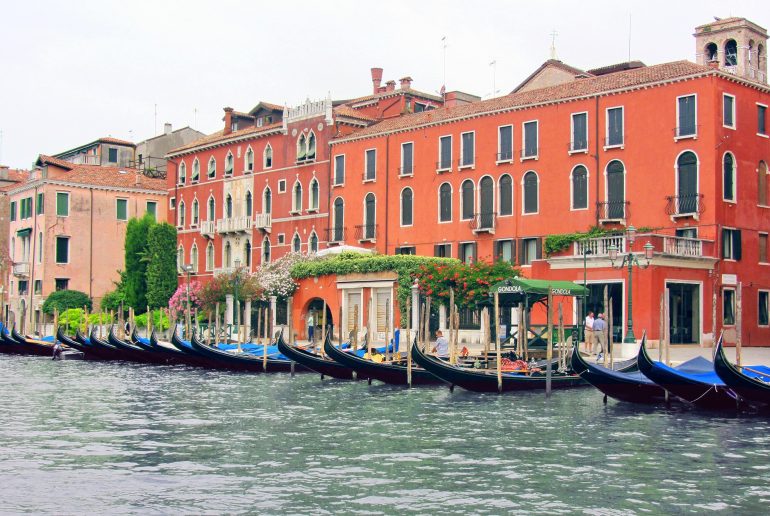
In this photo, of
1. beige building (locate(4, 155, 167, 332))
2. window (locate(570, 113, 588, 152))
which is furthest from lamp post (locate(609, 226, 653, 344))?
beige building (locate(4, 155, 167, 332))

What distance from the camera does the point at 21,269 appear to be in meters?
46.0

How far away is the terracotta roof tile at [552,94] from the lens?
1075 inches

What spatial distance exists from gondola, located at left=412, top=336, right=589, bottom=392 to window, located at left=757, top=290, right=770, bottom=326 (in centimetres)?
1129

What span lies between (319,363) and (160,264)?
2183 centimetres

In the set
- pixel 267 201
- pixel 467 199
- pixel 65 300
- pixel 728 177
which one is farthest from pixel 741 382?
pixel 65 300

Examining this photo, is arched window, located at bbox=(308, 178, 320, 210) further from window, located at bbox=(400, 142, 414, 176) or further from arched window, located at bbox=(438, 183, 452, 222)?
arched window, located at bbox=(438, 183, 452, 222)

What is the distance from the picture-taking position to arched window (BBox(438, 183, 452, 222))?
106 ft

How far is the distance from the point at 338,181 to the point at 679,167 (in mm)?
12969

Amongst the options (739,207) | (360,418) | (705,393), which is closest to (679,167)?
(739,207)

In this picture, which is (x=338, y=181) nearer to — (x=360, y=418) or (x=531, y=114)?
(x=531, y=114)

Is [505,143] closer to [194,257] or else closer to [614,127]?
[614,127]

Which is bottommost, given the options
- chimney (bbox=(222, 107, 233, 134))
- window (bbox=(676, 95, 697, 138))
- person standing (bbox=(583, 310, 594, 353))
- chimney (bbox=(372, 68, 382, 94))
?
person standing (bbox=(583, 310, 594, 353))

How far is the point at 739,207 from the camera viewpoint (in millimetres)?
26812

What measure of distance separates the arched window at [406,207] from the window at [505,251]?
145 inches
